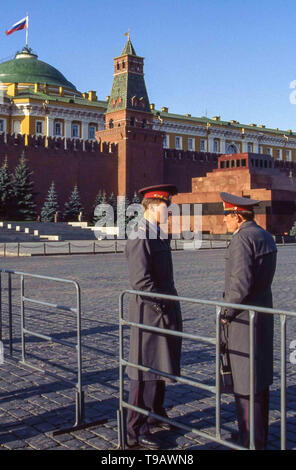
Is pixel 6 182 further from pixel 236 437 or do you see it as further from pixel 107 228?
pixel 236 437

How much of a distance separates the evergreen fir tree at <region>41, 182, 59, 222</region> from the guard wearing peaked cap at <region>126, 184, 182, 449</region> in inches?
1337

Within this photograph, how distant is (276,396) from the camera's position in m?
4.01

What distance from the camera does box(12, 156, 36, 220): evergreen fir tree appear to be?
A: 115 feet

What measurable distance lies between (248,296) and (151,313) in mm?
560

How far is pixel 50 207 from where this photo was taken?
37.9m

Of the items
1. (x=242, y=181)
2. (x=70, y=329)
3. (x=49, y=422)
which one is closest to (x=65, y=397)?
(x=49, y=422)

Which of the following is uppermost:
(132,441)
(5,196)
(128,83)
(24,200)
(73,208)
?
(128,83)

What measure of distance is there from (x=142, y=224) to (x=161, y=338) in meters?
0.65

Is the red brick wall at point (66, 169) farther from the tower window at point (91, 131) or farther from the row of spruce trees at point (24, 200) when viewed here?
the tower window at point (91, 131)

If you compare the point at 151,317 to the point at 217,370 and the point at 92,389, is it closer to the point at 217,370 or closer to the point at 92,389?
the point at 217,370

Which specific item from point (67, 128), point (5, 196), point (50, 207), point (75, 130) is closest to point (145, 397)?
point (5, 196)

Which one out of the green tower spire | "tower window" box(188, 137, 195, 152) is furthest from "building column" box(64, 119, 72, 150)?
"tower window" box(188, 137, 195, 152)

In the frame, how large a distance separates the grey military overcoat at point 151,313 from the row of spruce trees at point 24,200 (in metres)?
31.9

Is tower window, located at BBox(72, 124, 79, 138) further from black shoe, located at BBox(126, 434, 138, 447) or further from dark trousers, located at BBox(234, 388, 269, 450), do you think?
dark trousers, located at BBox(234, 388, 269, 450)
